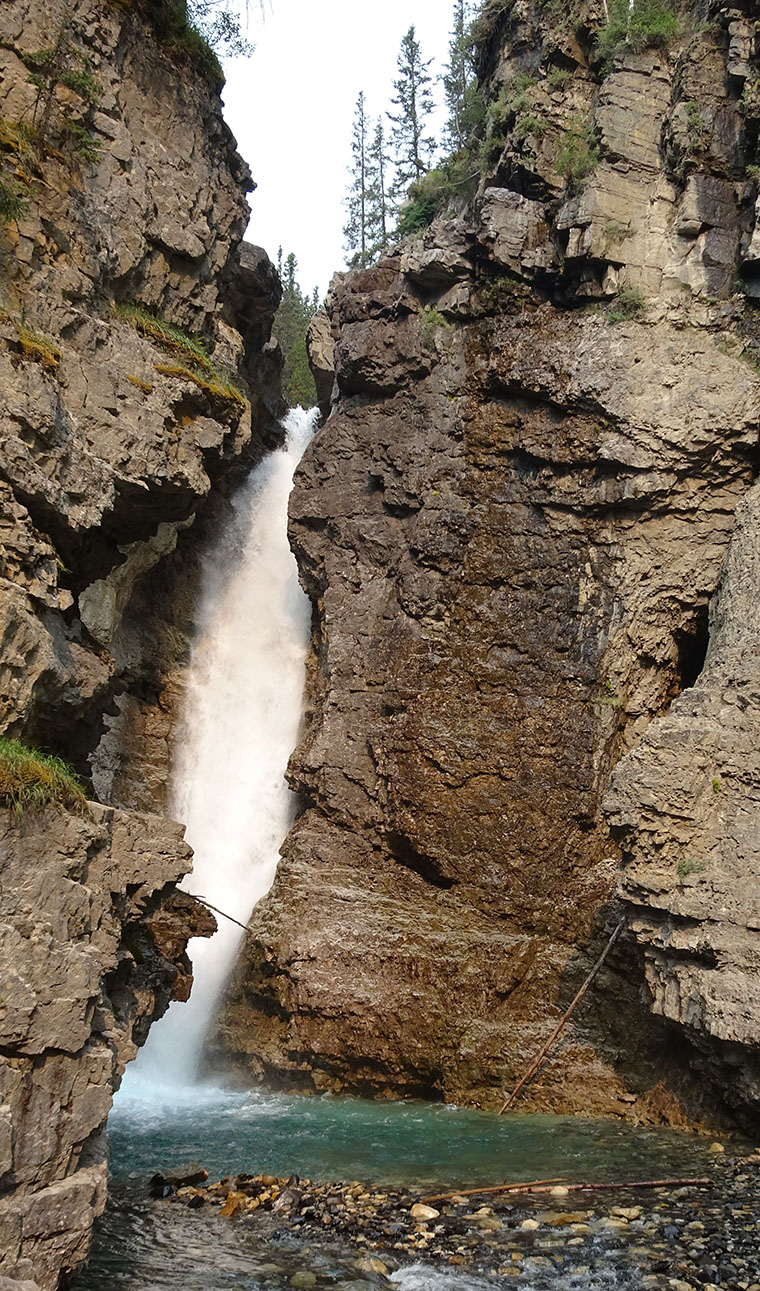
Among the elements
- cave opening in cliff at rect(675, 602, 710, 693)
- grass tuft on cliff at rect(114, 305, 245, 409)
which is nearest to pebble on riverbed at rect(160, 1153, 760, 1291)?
grass tuft on cliff at rect(114, 305, 245, 409)

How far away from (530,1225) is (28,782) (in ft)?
20.7

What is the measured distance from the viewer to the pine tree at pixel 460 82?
90.2 ft

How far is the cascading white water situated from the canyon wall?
424 centimetres

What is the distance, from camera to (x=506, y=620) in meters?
18.7

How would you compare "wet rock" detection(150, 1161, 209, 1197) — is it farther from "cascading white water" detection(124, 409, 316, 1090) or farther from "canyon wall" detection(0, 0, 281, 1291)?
"cascading white water" detection(124, 409, 316, 1090)

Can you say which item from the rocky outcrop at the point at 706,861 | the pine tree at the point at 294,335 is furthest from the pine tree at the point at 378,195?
the rocky outcrop at the point at 706,861

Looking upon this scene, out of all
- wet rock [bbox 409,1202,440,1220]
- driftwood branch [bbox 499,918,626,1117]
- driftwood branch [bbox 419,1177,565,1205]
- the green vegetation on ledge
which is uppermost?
the green vegetation on ledge

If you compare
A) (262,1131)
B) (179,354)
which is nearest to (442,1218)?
(262,1131)

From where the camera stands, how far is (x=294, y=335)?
46.7 meters

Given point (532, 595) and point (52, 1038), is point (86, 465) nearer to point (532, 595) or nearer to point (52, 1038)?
point (52, 1038)

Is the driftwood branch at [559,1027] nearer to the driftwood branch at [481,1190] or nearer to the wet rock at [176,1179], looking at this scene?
the driftwood branch at [481,1190]

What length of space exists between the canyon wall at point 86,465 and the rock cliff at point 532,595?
4168mm

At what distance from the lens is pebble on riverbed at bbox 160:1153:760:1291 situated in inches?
320

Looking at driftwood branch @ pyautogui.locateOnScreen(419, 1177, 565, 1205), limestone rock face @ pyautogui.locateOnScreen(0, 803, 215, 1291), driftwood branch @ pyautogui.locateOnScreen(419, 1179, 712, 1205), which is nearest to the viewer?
limestone rock face @ pyautogui.locateOnScreen(0, 803, 215, 1291)
